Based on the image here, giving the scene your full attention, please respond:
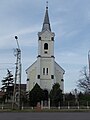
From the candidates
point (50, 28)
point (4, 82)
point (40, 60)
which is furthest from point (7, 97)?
point (50, 28)

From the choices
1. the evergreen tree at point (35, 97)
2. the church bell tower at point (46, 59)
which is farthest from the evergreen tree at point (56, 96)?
the church bell tower at point (46, 59)

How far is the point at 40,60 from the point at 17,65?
126 ft

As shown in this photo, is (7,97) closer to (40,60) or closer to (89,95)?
(40,60)

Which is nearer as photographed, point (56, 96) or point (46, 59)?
point (56, 96)

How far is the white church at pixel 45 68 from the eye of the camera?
81938 millimetres

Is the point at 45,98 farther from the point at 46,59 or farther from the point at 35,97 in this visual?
the point at 46,59

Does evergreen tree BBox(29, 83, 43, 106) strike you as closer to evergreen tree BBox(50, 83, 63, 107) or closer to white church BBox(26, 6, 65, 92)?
evergreen tree BBox(50, 83, 63, 107)

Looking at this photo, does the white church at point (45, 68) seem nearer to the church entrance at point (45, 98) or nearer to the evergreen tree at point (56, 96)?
the church entrance at point (45, 98)

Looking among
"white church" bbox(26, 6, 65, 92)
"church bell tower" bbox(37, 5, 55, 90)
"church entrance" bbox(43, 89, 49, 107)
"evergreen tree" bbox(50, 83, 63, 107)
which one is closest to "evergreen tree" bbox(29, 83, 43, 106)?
"church entrance" bbox(43, 89, 49, 107)

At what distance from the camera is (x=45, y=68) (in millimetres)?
82812

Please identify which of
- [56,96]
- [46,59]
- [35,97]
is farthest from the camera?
[46,59]

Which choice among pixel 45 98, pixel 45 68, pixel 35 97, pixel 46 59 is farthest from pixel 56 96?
pixel 46 59

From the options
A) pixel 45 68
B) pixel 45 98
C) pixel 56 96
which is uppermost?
pixel 45 68

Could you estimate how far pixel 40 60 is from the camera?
83500 millimetres
